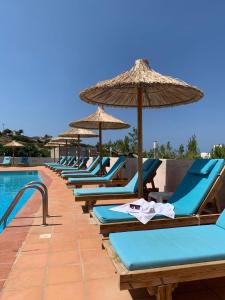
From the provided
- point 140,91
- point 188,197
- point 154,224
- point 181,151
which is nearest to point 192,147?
point 181,151

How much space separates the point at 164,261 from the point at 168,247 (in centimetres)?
25

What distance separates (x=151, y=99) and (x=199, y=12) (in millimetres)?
7817

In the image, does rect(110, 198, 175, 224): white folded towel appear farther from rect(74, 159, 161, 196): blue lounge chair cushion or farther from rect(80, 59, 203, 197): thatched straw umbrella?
rect(74, 159, 161, 196): blue lounge chair cushion

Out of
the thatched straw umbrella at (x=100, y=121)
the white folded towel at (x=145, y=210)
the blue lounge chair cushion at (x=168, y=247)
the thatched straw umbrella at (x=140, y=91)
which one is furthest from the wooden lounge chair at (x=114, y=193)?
the thatched straw umbrella at (x=100, y=121)

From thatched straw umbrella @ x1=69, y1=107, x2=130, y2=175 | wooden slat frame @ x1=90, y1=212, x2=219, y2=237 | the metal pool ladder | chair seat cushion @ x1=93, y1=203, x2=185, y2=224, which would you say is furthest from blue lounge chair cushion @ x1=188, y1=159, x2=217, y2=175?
thatched straw umbrella @ x1=69, y1=107, x2=130, y2=175

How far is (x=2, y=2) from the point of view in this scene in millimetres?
9656

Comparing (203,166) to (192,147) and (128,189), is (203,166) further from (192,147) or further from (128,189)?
(192,147)

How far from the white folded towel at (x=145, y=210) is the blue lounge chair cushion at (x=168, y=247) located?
55 centimetres

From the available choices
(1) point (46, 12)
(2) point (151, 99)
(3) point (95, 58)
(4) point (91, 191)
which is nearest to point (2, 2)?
(1) point (46, 12)

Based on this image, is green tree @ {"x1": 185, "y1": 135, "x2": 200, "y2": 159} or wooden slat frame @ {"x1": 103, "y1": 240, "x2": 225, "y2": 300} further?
green tree @ {"x1": 185, "y1": 135, "x2": 200, "y2": 159}

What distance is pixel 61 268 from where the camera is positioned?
3.12 metres

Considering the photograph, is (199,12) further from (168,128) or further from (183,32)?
(168,128)

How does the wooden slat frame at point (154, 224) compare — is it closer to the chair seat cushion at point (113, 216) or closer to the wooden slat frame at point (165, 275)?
the chair seat cushion at point (113, 216)

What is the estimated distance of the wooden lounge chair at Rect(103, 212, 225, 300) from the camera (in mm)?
2059
